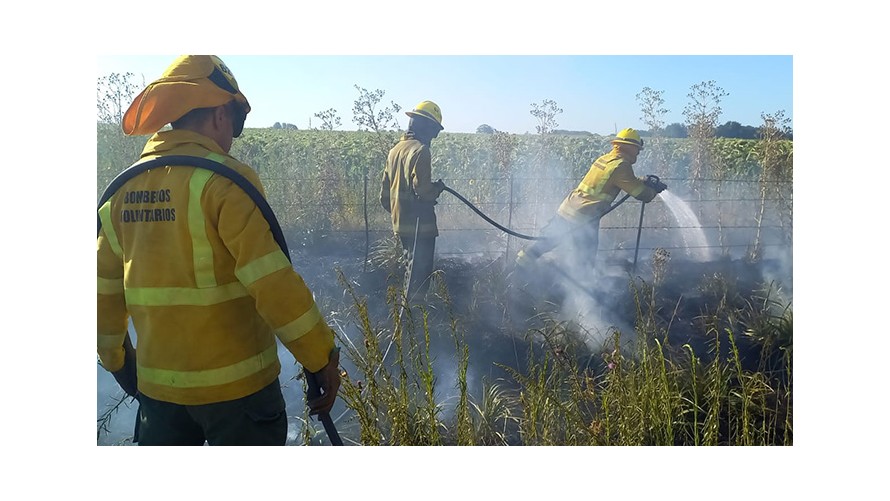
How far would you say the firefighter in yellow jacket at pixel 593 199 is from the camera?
4977 mm

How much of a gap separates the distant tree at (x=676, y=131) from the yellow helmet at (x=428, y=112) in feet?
6.52

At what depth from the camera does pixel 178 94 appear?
253 centimetres

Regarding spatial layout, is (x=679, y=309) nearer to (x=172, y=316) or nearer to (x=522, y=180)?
(x=522, y=180)

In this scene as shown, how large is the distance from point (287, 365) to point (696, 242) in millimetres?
4047

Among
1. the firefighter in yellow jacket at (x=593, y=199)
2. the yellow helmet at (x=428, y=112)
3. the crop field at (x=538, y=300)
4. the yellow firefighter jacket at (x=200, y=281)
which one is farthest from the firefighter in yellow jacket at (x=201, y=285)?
the firefighter in yellow jacket at (x=593, y=199)

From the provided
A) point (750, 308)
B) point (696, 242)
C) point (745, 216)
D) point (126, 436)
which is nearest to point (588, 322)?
point (750, 308)

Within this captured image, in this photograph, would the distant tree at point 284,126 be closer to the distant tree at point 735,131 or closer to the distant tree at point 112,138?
the distant tree at point 112,138

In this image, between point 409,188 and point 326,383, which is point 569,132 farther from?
point 326,383

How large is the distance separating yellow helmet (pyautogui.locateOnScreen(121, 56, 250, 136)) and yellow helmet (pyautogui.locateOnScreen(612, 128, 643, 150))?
3256 millimetres

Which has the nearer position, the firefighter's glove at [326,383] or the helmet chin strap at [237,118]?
the firefighter's glove at [326,383]

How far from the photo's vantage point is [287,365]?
4.06 m

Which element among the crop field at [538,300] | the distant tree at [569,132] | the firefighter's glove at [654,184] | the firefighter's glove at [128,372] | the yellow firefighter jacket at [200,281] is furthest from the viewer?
the firefighter's glove at [654,184]

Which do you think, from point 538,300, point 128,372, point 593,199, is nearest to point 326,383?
point 128,372

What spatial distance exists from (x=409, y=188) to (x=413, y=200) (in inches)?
3.9
